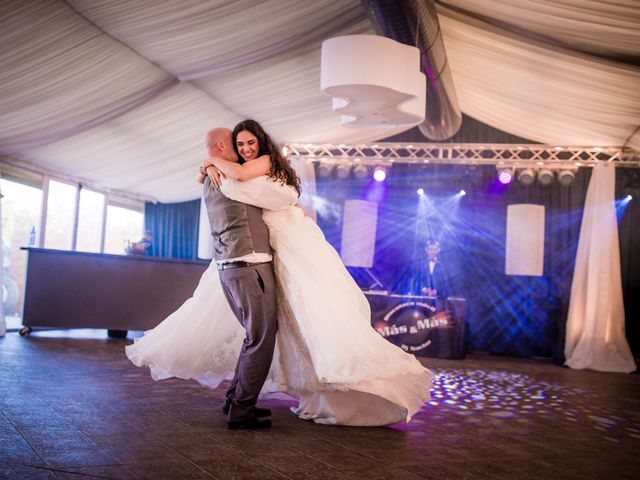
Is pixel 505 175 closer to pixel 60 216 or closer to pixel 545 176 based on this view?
pixel 545 176

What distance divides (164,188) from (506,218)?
20.5 feet

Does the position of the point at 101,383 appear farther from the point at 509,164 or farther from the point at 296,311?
the point at 509,164

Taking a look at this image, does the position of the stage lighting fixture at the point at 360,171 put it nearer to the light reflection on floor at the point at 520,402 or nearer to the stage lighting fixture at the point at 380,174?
the stage lighting fixture at the point at 380,174

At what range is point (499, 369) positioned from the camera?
751cm

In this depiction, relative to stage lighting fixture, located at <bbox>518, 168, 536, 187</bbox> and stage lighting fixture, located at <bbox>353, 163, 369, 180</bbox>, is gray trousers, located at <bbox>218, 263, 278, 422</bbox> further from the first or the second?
stage lighting fixture, located at <bbox>518, 168, 536, 187</bbox>

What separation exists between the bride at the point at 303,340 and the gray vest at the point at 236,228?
9cm

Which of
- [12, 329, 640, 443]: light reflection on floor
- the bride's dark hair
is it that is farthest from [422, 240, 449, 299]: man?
the bride's dark hair

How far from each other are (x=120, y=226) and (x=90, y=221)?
1128 millimetres

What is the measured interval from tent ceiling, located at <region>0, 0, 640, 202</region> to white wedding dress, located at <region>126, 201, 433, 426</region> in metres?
3.01

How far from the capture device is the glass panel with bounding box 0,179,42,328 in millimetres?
9180

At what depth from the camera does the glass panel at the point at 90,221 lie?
11070 mm

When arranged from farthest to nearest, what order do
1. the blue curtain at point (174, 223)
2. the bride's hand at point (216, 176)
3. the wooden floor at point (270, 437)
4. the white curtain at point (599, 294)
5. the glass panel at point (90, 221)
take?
the blue curtain at point (174, 223)
the glass panel at point (90, 221)
the white curtain at point (599, 294)
the bride's hand at point (216, 176)
the wooden floor at point (270, 437)

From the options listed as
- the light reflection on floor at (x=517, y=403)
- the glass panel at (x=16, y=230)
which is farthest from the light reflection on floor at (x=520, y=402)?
the glass panel at (x=16, y=230)

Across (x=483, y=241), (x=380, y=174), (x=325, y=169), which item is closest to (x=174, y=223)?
(x=325, y=169)
